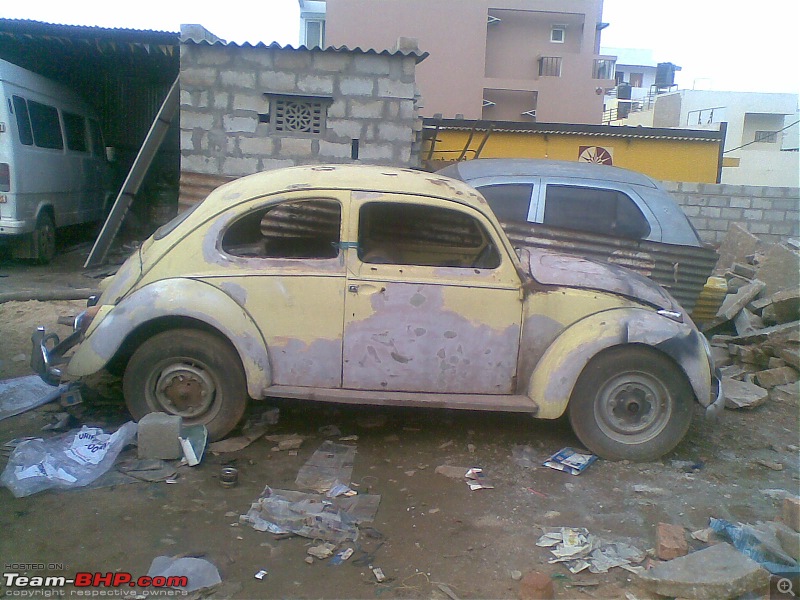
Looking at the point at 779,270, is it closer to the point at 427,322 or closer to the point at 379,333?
the point at 427,322

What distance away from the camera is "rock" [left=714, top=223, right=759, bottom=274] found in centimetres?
1018

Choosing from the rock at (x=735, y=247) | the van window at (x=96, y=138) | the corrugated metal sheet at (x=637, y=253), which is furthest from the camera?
the van window at (x=96, y=138)

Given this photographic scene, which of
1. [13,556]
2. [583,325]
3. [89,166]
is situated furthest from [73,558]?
[89,166]

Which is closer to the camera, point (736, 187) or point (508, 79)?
point (736, 187)

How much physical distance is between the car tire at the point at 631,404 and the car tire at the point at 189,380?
2125mm

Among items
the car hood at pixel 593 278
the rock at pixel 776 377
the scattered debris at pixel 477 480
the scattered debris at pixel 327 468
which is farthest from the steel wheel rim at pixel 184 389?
the rock at pixel 776 377

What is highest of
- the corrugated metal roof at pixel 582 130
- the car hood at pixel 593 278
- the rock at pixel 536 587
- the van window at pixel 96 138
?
the corrugated metal roof at pixel 582 130

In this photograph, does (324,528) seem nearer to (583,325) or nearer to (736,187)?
(583,325)

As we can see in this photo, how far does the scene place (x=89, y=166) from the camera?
11734mm

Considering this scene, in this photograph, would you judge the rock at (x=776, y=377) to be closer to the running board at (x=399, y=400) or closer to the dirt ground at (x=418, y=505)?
the dirt ground at (x=418, y=505)

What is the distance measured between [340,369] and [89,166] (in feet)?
30.7

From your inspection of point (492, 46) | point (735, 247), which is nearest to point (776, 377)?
point (735, 247)

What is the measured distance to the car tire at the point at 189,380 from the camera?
13.9 feet

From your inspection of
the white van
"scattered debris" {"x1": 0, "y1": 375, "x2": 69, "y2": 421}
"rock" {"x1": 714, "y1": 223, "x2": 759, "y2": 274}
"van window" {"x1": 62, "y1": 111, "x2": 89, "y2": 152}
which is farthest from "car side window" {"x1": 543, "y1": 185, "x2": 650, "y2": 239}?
"van window" {"x1": 62, "y1": 111, "x2": 89, "y2": 152}
